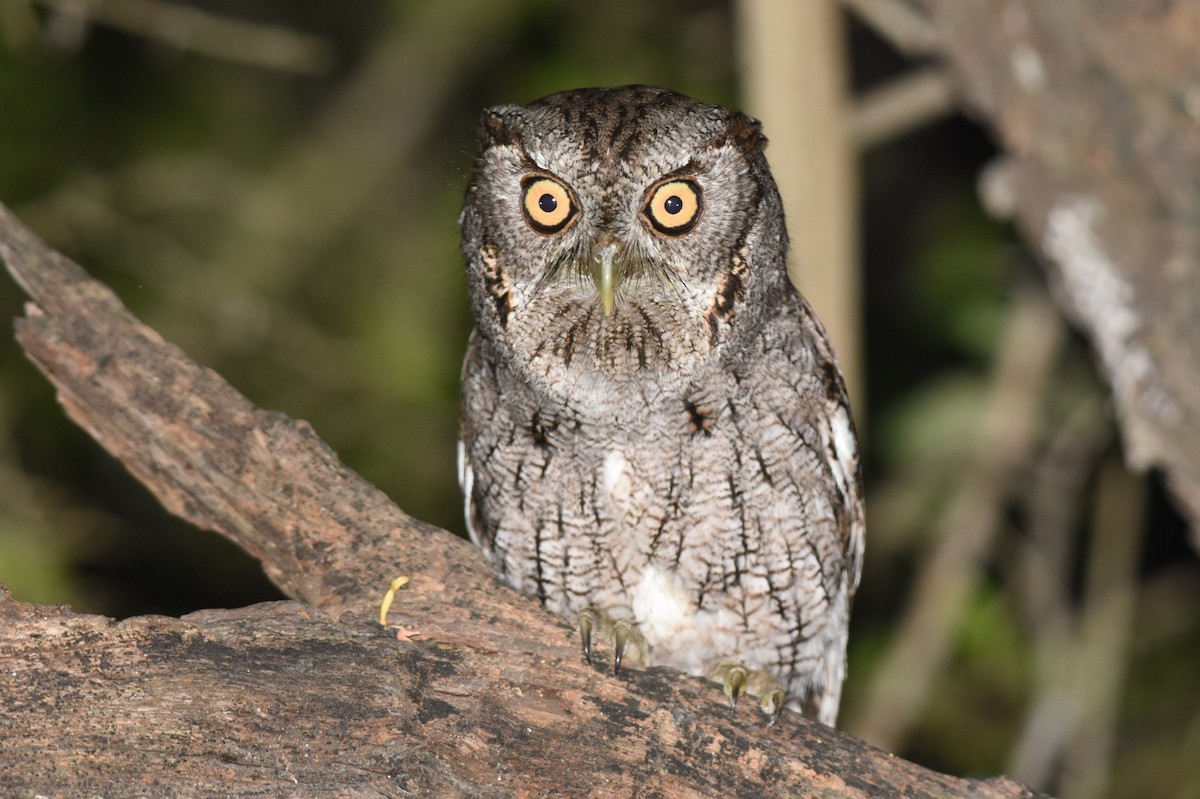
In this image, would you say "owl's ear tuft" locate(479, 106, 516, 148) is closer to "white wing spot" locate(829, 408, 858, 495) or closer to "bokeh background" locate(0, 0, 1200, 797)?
"bokeh background" locate(0, 0, 1200, 797)

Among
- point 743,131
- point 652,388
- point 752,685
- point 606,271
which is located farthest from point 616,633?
point 743,131

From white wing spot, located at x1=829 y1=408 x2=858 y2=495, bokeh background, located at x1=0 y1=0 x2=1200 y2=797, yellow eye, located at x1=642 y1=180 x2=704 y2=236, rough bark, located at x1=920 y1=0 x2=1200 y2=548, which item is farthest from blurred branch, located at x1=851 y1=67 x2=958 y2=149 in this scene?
yellow eye, located at x1=642 y1=180 x2=704 y2=236

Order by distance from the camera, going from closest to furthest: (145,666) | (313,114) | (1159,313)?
(145,666) < (1159,313) < (313,114)

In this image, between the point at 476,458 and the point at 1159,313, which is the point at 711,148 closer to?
the point at 476,458

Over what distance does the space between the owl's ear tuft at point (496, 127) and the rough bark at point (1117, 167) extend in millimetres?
1321

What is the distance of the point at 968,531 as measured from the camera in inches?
167

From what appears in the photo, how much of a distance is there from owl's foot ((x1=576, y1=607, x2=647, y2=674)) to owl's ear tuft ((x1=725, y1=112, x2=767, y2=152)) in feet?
3.37

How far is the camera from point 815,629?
9.66 ft

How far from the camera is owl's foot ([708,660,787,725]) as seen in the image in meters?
2.49

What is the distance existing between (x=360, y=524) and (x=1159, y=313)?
2031 mm

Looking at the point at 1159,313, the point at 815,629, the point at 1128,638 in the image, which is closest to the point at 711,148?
the point at 815,629

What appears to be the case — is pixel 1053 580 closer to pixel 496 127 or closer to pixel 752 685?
pixel 752 685

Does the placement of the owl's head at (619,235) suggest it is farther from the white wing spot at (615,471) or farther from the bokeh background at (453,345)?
the bokeh background at (453,345)

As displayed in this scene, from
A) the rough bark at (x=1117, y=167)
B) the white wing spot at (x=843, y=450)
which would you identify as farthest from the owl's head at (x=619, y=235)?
the rough bark at (x=1117, y=167)
